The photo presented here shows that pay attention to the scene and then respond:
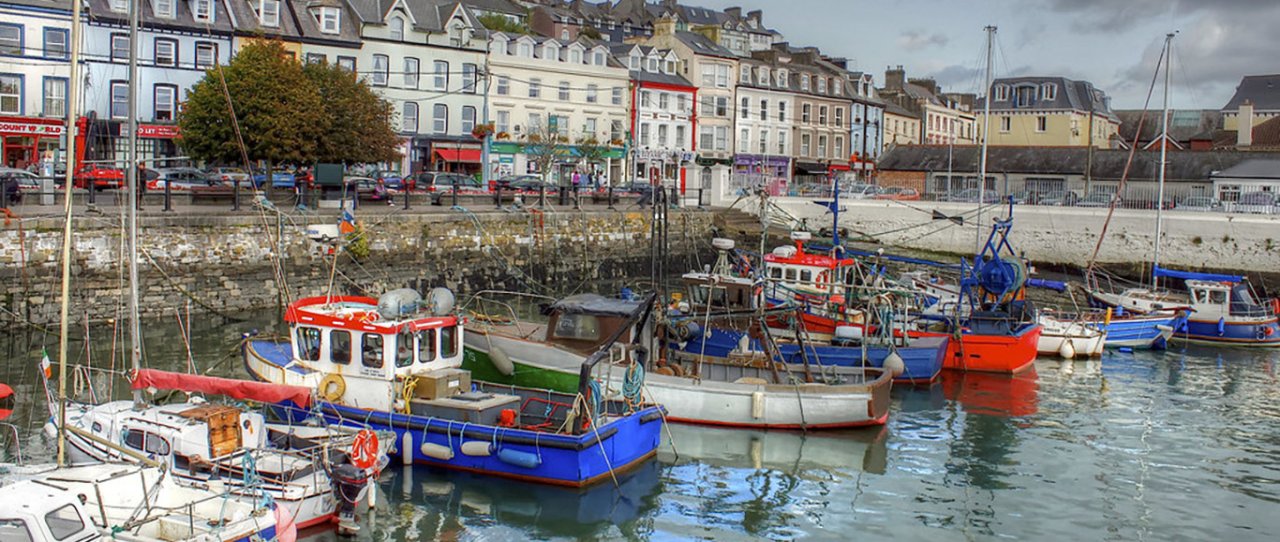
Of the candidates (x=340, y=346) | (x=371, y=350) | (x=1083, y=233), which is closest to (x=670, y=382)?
(x=371, y=350)

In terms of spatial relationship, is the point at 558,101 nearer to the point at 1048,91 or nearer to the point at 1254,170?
the point at 1254,170

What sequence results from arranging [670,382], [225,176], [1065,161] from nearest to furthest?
[670,382], [225,176], [1065,161]

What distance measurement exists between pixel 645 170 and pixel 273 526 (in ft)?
154

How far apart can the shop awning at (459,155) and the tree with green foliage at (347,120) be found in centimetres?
1160

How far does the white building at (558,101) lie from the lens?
50.7 metres

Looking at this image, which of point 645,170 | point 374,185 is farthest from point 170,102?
point 645,170

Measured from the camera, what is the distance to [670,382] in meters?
18.3

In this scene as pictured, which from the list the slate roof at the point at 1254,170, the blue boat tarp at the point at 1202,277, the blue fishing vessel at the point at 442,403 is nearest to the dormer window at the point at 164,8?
the blue fishing vessel at the point at 442,403

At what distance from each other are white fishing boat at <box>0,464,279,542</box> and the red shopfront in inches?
1215

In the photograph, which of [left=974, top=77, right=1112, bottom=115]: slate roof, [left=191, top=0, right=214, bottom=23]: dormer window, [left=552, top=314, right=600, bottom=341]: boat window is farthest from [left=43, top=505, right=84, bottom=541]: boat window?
[left=974, top=77, right=1112, bottom=115]: slate roof

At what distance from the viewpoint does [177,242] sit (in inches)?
1078

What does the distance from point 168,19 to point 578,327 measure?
29.4 meters

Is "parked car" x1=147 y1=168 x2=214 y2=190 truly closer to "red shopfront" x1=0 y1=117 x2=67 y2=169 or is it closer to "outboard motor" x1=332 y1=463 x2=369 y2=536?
"red shopfront" x1=0 y1=117 x2=67 y2=169

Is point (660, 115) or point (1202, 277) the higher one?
point (660, 115)
